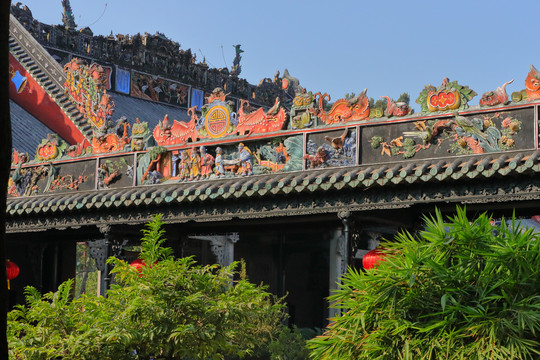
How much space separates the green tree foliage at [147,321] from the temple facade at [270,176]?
124 inches

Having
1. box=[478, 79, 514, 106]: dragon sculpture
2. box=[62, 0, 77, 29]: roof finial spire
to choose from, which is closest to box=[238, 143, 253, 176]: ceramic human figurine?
box=[478, 79, 514, 106]: dragon sculpture

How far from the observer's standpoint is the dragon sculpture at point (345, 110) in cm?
1161

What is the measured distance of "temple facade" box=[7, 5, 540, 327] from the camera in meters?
10.5

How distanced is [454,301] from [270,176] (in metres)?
6.10

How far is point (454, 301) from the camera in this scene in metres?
6.37

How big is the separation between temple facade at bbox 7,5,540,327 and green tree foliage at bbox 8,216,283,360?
3149 mm

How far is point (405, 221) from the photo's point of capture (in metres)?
12.0

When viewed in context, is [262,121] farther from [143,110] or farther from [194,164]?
[143,110]

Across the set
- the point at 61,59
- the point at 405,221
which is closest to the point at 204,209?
the point at 405,221

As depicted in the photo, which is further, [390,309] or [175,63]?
[175,63]

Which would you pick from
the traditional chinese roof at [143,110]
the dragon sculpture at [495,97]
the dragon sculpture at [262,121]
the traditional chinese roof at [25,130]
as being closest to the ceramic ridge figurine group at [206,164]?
the dragon sculpture at [262,121]

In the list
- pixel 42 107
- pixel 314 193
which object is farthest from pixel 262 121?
pixel 42 107

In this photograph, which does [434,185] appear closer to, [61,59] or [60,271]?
[60,271]

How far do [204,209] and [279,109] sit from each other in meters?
1.88
